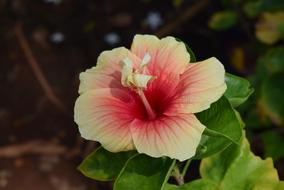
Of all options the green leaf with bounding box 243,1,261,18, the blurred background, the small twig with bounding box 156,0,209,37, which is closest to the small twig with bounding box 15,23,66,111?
the blurred background

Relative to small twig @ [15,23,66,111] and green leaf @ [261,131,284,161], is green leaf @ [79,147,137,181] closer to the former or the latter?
green leaf @ [261,131,284,161]

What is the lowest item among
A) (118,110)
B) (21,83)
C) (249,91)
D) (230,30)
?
(230,30)

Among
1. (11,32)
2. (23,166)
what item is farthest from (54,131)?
(11,32)

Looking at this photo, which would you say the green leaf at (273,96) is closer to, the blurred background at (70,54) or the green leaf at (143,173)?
the blurred background at (70,54)

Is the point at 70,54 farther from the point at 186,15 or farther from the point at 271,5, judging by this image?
the point at 271,5

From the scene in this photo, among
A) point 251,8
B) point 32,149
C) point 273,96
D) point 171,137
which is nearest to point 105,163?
point 171,137

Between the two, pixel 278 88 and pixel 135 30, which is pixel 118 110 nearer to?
pixel 278 88
